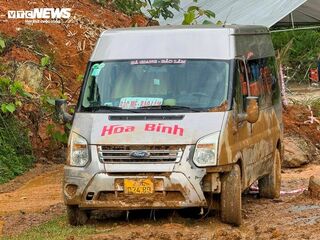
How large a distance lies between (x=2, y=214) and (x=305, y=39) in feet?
77.4

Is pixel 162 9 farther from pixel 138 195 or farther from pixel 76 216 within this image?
pixel 138 195

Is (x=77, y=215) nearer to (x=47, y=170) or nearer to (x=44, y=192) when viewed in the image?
(x=44, y=192)

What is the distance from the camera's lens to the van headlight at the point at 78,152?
1018 centimetres

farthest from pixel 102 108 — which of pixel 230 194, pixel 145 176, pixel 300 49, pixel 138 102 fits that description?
pixel 300 49

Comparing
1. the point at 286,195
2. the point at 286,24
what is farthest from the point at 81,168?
the point at 286,24

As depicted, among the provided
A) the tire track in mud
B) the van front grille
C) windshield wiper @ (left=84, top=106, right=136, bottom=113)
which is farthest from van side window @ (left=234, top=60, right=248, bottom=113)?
the tire track in mud

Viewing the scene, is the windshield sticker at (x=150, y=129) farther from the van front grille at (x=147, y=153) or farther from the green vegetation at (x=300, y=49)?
the green vegetation at (x=300, y=49)

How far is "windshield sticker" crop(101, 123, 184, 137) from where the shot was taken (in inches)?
394

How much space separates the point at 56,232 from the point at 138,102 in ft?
5.72

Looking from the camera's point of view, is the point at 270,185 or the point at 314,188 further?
the point at 270,185

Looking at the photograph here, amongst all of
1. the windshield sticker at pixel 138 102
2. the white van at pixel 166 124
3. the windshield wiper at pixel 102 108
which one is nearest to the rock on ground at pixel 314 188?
the white van at pixel 166 124

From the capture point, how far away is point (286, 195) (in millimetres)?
13305

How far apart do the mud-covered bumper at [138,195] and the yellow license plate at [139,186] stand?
4 cm

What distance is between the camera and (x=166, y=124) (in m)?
10.1
